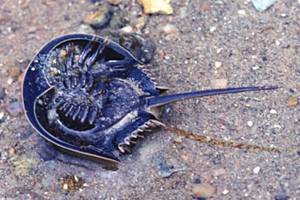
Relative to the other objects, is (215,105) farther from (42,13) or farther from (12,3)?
(12,3)

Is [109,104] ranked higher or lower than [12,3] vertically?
lower

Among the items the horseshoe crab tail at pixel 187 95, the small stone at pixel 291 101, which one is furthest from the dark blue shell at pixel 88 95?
the small stone at pixel 291 101

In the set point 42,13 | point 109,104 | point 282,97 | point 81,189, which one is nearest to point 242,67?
point 282,97

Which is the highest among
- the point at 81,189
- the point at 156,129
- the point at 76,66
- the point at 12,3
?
the point at 12,3

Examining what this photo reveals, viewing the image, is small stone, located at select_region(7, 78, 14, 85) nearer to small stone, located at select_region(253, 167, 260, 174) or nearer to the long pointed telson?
the long pointed telson

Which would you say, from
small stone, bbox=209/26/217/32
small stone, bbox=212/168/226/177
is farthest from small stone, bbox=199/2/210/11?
small stone, bbox=212/168/226/177

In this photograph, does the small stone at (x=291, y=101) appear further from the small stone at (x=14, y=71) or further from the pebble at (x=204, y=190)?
the small stone at (x=14, y=71)

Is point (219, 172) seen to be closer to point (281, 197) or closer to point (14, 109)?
point (281, 197)
